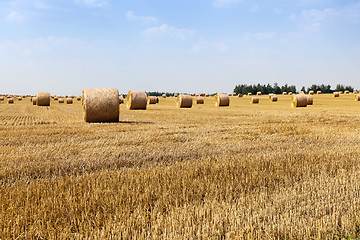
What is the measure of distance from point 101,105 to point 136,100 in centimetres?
1192

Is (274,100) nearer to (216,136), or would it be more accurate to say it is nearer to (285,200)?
(216,136)

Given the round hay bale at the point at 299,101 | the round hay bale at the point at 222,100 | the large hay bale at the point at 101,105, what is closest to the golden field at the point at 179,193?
the large hay bale at the point at 101,105

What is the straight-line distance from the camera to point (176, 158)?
6.13 meters

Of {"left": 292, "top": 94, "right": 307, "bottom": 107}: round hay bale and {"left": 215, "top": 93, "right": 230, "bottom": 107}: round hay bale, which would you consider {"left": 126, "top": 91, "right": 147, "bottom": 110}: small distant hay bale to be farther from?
{"left": 292, "top": 94, "right": 307, "bottom": 107}: round hay bale

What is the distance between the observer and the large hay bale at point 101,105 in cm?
1403

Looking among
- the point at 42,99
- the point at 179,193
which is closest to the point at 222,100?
the point at 42,99

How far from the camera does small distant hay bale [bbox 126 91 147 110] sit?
26.0m

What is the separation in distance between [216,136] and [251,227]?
6243 millimetres

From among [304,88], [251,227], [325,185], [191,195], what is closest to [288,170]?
[325,185]

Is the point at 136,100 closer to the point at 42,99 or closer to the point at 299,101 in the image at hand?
the point at 299,101

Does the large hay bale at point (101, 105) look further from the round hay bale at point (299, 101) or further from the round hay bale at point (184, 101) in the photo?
the round hay bale at point (299, 101)

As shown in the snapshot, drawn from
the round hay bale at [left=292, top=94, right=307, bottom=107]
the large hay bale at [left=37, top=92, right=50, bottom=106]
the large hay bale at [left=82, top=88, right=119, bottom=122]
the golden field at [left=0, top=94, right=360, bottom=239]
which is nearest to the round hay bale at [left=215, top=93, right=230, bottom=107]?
the round hay bale at [left=292, top=94, right=307, bottom=107]

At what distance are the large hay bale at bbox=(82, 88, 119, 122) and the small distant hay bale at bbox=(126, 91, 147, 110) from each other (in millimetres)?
11406

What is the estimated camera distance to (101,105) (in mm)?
14141
